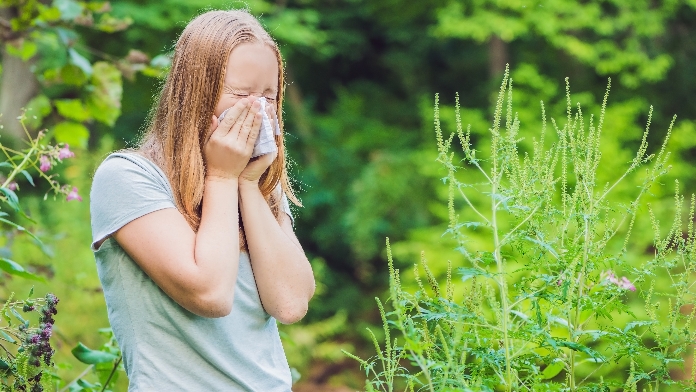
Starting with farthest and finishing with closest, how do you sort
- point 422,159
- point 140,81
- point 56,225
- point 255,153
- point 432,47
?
point 432,47 < point 140,81 < point 422,159 < point 56,225 < point 255,153

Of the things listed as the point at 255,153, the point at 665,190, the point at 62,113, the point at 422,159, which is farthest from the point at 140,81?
the point at 255,153

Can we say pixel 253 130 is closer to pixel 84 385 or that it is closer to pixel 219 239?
pixel 219 239

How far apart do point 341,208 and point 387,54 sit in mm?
2564

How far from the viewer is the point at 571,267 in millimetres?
1315

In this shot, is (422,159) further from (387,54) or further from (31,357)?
(31,357)

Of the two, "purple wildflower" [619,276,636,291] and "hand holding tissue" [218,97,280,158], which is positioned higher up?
"hand holding tissue" [218,97,280,158]

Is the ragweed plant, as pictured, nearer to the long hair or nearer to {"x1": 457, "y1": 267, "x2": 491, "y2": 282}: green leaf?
{"x1": 457, "y1": 267, "x2": 491, "y2": 282}: green leaf

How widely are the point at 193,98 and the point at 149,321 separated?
0.44 meters

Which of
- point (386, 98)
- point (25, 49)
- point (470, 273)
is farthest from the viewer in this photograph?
point (386, 98)

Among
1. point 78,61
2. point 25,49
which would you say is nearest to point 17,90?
point 25,49

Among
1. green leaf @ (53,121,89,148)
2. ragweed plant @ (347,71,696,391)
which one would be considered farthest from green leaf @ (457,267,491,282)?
green leaf @ (53,121,89,148)

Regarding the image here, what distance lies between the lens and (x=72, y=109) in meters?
2.68

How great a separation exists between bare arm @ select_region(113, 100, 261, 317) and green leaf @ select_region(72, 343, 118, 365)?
59cm

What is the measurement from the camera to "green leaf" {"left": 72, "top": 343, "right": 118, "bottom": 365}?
72.0 inches
